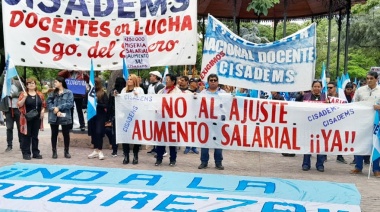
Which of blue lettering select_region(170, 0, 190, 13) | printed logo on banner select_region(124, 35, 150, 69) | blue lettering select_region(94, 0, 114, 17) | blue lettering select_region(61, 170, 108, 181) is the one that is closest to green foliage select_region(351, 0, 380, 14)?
blue lettering select_region(170, 0, 190, 13)

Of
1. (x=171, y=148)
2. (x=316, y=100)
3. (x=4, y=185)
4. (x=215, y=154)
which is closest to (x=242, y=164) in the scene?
(x=215, y=154)

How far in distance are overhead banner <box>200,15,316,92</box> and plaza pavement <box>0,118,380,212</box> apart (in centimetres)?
152

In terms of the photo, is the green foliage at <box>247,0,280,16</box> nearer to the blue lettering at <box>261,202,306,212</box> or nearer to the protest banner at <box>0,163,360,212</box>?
the protest banner at <box>0,163,360,212</box>

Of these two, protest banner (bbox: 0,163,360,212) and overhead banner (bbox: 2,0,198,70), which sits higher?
overhead banner (bbox: 2,0,198,70)

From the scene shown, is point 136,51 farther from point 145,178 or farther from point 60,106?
point 145,178

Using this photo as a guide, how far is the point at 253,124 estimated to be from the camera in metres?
8.01

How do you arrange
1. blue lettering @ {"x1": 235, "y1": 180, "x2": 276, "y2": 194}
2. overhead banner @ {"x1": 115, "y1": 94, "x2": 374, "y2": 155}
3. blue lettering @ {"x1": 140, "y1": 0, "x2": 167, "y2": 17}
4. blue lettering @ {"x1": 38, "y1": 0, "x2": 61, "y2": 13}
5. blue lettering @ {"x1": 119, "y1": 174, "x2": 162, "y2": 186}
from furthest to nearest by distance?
1. blue lettering @ {"x1": 140, "y1": 0, "x2": 167, "y2": 17}
2. blue lettering @ {"x1": 38, "y1": 0, "x2": 61, "y2": 13}
3. overhead banner @ {"x1": 115, "y1": 94, "x2": 374, "y2": 155}
4. blue lettering @ {"x1": 119, "y1": 174, "x2": 162, "y2": 186}
5. blue lettering @ {"x1": 235, "y1": 180, "x2": 276, "y2": 194}

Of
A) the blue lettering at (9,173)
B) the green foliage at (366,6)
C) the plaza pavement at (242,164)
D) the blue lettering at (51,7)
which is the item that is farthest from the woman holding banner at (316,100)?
the green foliage at (366,6)

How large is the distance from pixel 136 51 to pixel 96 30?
3.27 feet

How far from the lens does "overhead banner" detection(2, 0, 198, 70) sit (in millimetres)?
8492

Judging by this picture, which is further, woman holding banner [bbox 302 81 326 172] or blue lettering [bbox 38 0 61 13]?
blue lettering [bbox 38 0 61 13]

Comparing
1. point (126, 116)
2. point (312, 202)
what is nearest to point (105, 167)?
point (126, 116)

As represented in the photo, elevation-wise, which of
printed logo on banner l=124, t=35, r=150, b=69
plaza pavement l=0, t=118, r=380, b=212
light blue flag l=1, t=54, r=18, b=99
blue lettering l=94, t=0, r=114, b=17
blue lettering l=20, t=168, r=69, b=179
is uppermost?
blue lettering l=94, t=0, r=114, b=17

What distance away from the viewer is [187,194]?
6102mm
